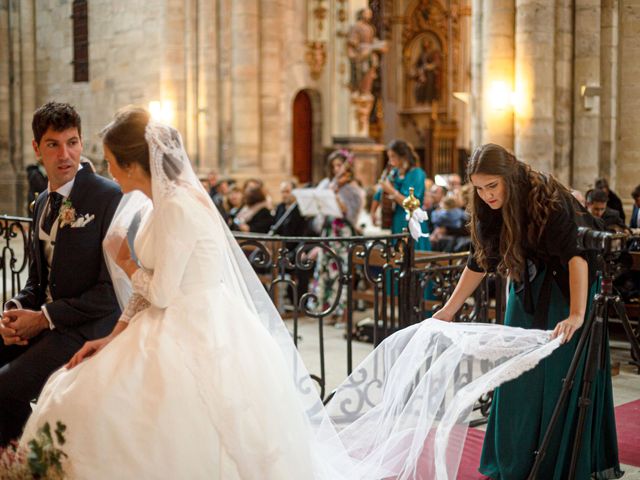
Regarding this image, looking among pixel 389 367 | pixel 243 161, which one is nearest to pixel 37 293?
pixel 389 367

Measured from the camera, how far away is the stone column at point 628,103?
32.4ft

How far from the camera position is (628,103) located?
33.3 feet

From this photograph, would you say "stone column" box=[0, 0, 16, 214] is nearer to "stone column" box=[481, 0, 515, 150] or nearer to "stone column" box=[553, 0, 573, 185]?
"stone column" box=[481, 0, 515, 150]

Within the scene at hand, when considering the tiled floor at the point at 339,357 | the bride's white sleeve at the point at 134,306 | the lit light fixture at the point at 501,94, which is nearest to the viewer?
the bride's white sleeve at the point at 134,306

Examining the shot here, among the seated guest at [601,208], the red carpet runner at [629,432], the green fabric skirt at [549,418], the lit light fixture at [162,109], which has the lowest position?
the red carpet runner at [629,432]

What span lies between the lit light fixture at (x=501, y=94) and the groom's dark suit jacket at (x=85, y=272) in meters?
6.76

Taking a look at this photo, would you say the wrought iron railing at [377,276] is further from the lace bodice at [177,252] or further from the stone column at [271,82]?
the stone column at [271,82]

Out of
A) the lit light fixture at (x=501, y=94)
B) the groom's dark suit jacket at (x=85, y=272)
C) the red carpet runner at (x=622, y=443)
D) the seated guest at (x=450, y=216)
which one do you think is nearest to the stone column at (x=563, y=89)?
the lit light fixture at (x=501, y=94)

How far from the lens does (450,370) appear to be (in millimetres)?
4102

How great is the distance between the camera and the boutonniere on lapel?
427 centimetres

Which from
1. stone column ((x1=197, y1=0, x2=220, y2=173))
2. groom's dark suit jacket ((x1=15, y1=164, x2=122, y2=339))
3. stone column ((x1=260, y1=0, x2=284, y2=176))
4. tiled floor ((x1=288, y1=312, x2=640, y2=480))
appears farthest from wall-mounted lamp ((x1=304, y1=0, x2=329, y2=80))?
groom's dark suit jacket ((x1=15, y1=164, x2=122, y2=339))

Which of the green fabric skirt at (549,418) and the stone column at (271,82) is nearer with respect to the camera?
the green fabric skirt at (549,418)

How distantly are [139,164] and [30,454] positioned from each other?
4.01 feet

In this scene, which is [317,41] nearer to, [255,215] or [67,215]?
[255,215]
